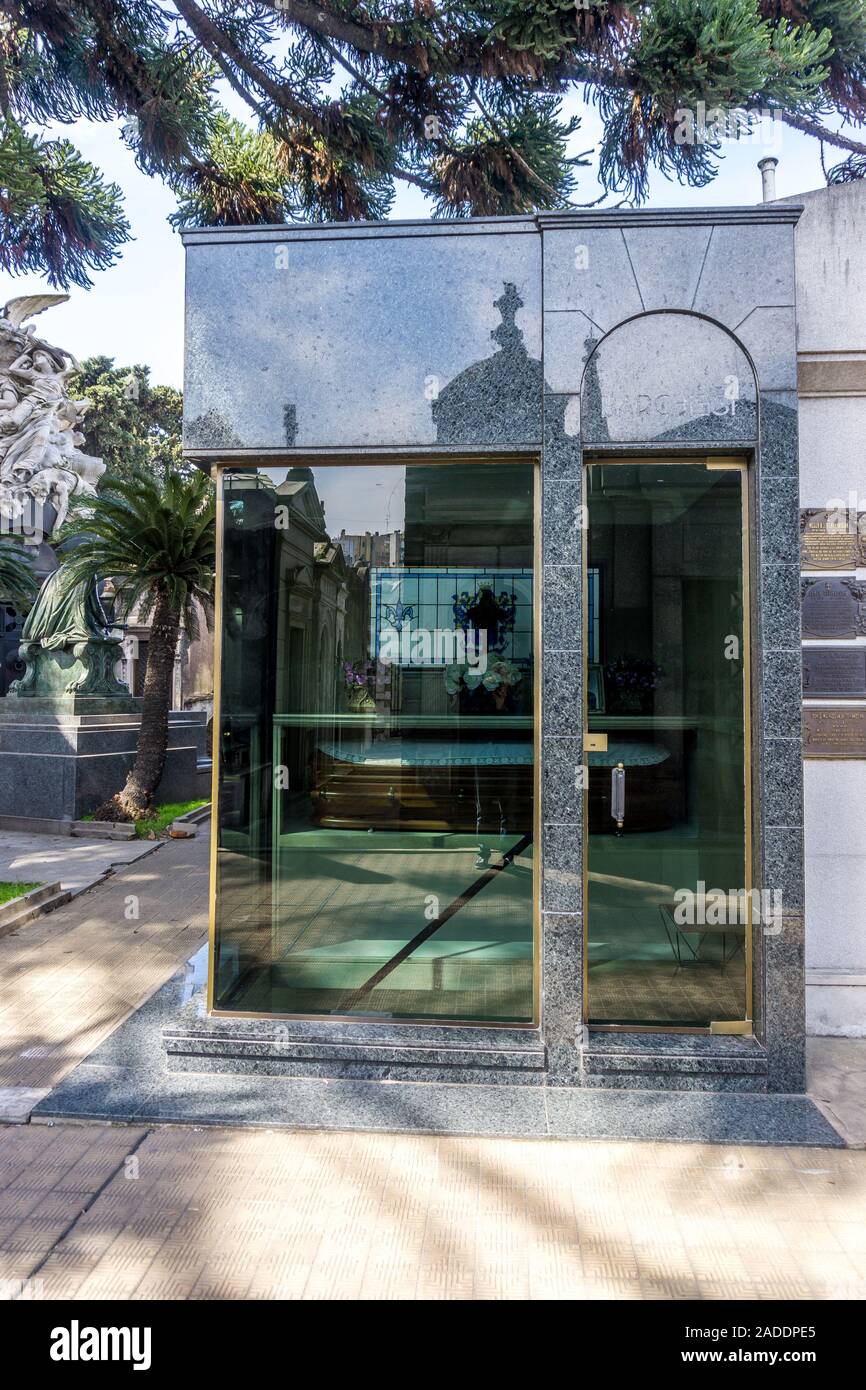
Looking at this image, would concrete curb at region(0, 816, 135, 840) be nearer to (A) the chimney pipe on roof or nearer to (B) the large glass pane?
(B) the large glass pane

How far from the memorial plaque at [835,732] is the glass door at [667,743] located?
79 centimetres

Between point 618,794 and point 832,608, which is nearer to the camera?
point 618,794

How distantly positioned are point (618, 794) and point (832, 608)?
5.62 feet

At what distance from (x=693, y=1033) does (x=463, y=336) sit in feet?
12.1

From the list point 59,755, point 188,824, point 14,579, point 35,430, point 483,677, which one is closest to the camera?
point 483,677

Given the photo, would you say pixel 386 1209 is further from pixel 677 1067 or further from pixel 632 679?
pixel 632 679

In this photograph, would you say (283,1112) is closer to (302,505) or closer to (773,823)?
(773,823)

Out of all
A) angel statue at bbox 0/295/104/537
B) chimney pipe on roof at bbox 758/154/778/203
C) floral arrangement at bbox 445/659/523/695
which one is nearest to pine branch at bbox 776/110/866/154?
chimney pipe on roof at bbox 758/154/778/203

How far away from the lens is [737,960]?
439 cm

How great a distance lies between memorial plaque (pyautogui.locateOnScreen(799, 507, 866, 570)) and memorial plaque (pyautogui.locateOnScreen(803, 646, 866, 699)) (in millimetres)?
481

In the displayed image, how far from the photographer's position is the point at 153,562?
1147cm

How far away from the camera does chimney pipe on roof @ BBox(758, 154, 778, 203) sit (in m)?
5.01

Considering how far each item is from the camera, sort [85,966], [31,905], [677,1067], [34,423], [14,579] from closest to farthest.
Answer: [677,1067]
[85,966]
[31,905]
[14,579]
[34,423]

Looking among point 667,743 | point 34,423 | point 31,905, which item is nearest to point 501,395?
point 667,743
